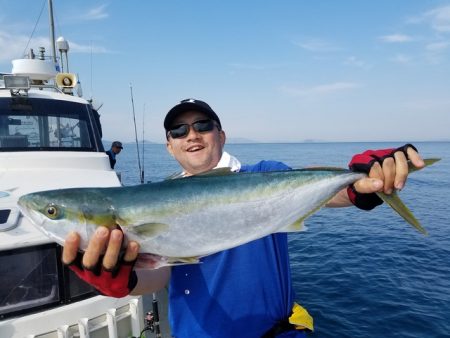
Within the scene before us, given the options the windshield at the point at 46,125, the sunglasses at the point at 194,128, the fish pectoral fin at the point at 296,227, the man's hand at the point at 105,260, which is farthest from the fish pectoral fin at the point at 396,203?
the windshield at the point at 46,125

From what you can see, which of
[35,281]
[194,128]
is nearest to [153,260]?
[194,128]

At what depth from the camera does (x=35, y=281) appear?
4660 millimetres

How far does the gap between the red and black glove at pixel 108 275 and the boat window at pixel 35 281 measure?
2182 millimetres

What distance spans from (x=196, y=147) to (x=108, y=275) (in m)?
1.56

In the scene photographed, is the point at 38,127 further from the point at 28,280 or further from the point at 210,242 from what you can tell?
the point at 210,242

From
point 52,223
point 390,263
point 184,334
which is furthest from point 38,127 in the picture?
point 390,263

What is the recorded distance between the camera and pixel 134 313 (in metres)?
5.39

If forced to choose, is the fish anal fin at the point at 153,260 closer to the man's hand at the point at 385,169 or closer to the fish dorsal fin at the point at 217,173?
the fish dorsal fin at the point at 217,173

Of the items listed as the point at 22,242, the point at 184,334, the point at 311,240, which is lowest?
the point at 311,240

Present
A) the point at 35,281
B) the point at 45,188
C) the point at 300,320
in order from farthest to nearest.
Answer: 1. the point at 45,188
2. the point at 35,281
3. the point at 300,320

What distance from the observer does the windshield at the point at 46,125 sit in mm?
7332

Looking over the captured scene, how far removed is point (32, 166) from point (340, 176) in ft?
20.7

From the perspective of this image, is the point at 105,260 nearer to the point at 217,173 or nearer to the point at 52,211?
the point at 52,211

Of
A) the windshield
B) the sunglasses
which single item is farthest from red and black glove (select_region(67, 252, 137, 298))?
the windshield
